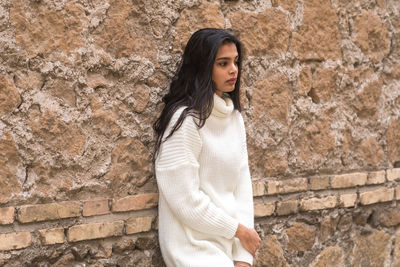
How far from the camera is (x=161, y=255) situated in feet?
8.18

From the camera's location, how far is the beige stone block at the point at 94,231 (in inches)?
86.8

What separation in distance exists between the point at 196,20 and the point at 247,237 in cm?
105

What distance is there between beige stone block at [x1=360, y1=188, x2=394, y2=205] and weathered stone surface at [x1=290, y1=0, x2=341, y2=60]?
36.3 inches

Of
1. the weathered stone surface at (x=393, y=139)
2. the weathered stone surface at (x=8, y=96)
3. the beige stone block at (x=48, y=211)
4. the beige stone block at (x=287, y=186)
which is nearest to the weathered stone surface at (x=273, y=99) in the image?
the beige stone block at (x=287, y=186)

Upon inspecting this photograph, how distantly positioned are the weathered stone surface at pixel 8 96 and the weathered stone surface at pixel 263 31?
1.16 m

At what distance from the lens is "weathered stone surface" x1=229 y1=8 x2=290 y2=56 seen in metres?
2.76

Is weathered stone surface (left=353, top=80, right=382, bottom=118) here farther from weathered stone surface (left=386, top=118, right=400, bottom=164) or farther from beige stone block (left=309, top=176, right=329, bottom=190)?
beige stone block (left=309, top=176, right=329, bottom=190)

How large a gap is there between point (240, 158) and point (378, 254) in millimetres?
1634

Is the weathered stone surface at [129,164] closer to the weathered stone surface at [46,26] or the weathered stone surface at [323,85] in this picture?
the weathered stone surface at [46,26]

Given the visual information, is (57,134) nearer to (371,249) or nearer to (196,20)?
(196,20)

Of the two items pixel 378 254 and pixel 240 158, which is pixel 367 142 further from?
pixel 240 158

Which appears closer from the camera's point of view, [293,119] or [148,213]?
[148,213]

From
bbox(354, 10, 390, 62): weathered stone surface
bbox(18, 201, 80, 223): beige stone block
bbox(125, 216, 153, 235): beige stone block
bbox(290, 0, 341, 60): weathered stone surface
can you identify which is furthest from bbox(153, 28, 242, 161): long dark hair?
bbox(354, 10, 390, 62): weathered stone surface

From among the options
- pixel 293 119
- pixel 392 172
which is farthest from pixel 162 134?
pixel 392 172
